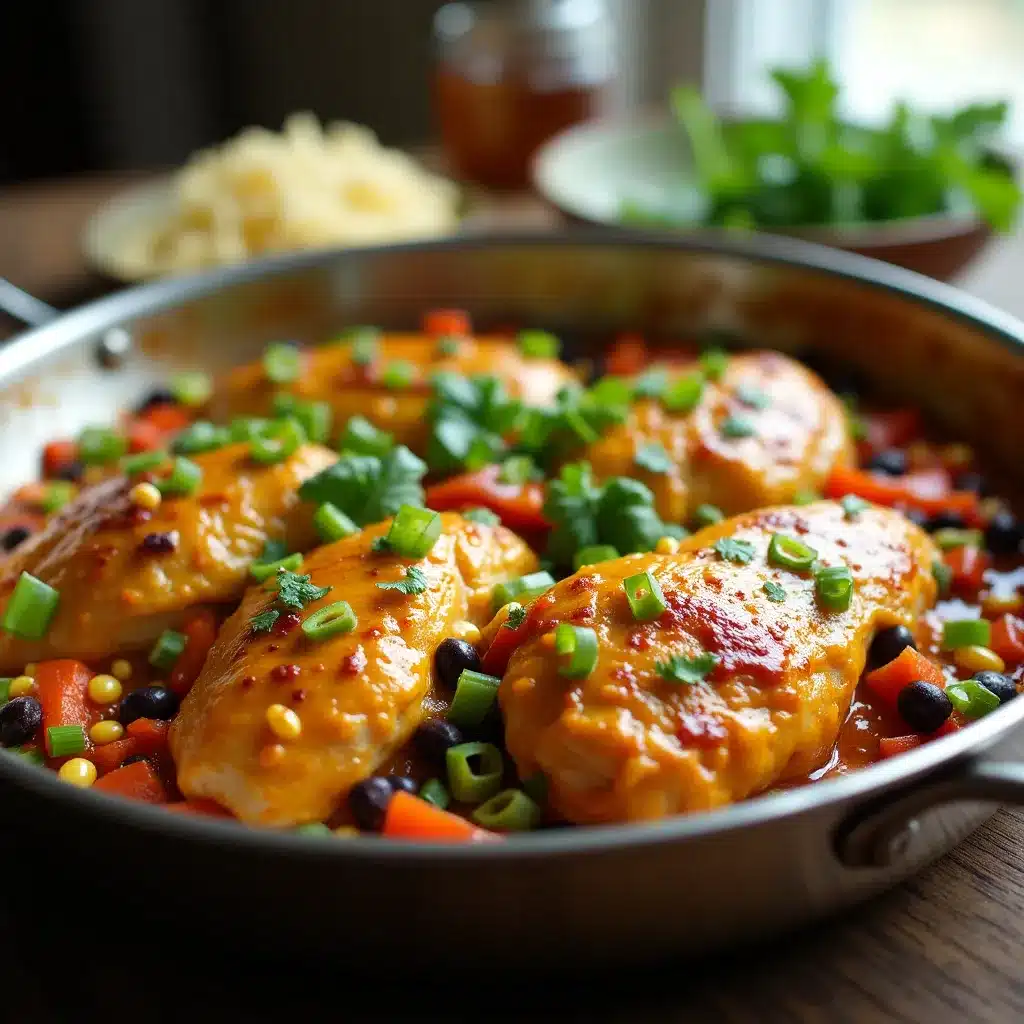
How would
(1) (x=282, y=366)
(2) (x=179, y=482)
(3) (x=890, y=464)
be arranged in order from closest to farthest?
(2) (x=179, y=482)
(3) (x=890, y=464)
(1) (x=282, y=366)

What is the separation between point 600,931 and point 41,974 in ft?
4.02

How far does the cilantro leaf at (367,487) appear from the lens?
12.0 ft

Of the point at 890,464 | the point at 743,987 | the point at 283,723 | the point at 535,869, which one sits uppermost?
the point at 535,869

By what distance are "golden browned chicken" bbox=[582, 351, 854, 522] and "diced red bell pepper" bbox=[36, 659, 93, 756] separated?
1.69 metres

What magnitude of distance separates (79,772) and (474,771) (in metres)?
0.99

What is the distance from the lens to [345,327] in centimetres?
521

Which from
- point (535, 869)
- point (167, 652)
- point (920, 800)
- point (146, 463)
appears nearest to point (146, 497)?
point (146, 463)

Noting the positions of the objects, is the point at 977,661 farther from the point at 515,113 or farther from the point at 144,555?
the point at 515,113

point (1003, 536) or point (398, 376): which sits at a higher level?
point (398, 376)

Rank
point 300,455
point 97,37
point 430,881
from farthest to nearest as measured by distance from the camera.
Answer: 1. point 97,37
2. point 300,455
3. point 430,881

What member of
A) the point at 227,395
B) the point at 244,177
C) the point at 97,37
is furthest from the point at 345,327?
the point at 97,37

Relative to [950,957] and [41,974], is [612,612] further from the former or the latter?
[41,974]

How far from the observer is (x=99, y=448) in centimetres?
441

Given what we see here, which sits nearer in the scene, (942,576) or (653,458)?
(942,576)
